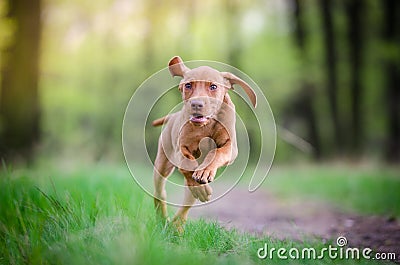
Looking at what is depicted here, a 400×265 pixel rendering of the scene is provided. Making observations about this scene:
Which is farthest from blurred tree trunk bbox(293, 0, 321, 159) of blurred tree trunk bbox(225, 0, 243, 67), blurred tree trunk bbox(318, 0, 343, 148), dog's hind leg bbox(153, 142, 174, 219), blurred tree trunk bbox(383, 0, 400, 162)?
dog's hind leg bbox(153, 142, 174, 219)

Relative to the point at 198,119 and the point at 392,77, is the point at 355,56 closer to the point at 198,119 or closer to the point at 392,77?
the point at 392,77

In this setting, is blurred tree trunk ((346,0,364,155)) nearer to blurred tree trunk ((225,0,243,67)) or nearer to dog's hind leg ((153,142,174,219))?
blurred tree trunk ((225,0,243,67))

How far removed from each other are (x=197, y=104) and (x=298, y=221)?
10.3 ft

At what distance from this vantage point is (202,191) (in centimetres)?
307

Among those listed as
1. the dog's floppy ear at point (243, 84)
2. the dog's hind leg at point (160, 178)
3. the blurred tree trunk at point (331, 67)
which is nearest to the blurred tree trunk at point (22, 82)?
the dog's hind leg at point (160, 178)

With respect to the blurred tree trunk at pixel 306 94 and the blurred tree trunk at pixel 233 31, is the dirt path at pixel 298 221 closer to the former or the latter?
the blurred tree trunk at pixel 306 94

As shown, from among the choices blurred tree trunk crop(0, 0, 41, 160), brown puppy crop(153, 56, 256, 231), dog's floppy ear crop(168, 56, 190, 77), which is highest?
blurred tree trunk crop(0, 0, 41, 160)

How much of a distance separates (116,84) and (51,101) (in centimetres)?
244

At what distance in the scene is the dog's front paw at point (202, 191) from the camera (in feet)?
10.0

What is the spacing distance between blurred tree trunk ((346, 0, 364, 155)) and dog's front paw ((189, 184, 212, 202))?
36.4 feet

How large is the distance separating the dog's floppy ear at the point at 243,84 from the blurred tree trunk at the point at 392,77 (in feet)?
32.8

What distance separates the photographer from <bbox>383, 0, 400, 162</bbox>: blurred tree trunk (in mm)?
12500

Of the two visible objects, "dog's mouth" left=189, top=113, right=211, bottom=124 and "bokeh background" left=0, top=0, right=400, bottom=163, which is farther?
"bokeh background" left=0, top=0, right=400, bottom=163

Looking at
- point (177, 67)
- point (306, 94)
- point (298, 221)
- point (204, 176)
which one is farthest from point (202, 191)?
point (306, 94)
